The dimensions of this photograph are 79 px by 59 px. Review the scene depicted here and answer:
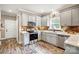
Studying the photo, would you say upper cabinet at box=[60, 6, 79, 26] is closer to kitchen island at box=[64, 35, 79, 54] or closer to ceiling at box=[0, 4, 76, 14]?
ceiling at box=[0, 4, 76, 14]

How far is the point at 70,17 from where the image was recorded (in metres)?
2.00

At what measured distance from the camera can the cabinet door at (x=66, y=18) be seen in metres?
1.99

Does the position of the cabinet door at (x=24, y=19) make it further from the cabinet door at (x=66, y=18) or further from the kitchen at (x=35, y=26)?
the cabinet door at (x=66, y=18)

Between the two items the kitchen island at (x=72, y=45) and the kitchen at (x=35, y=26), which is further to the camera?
the kitchen at (x=35, y=26)

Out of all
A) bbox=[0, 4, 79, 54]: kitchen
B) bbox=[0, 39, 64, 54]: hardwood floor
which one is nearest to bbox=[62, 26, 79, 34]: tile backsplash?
bbox=[0, 4, 79, 54]: kitchen

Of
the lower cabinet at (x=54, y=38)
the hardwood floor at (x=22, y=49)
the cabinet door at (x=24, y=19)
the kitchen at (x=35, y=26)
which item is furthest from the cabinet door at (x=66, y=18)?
the cabinet door at (x=24, y=19)

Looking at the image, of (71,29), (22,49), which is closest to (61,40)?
(71,29)

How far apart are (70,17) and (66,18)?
8 centimetres

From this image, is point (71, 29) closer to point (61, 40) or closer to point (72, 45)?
point (61, 40)
